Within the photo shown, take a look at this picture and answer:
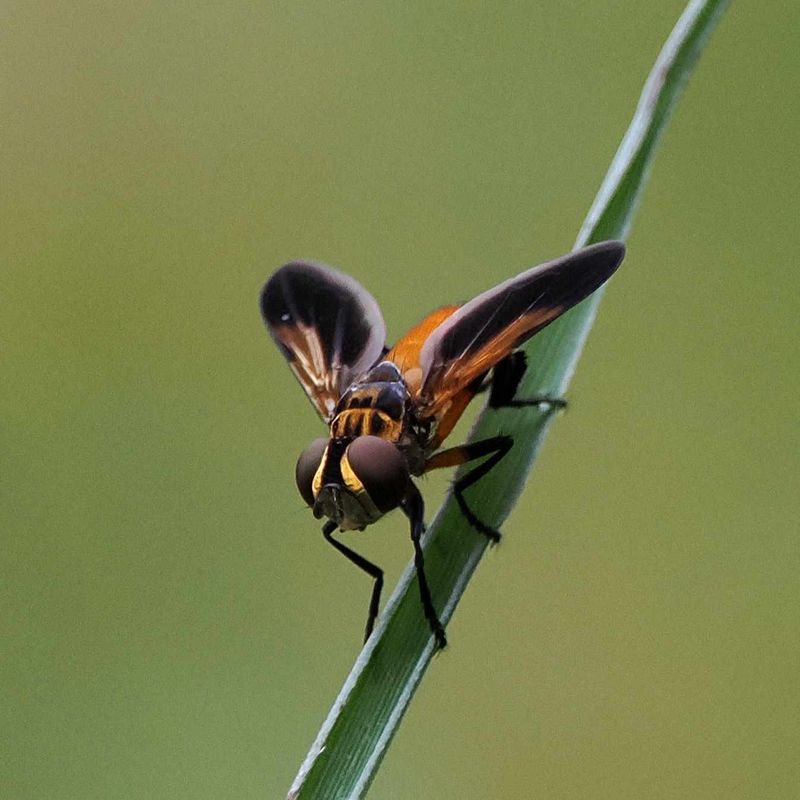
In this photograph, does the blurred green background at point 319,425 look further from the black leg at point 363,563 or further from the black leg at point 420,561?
the black leg at point 420,561

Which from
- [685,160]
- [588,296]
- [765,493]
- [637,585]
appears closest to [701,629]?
[637,585]

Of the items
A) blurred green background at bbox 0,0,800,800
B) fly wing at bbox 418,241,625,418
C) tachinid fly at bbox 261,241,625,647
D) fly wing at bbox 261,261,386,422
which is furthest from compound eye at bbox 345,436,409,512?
blurred green background at bbox 0,0,800,800

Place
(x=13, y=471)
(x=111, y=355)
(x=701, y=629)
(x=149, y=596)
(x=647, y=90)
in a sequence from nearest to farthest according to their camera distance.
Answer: (x=647, y=90) → (x=701, y=629) → (x=149, y=596) → (x=13, y=471) → (x=111, y=355)

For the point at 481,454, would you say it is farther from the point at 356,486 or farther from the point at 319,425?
the point at 319,425

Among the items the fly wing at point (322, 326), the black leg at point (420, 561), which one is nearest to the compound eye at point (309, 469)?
the black leg at point (420, 561)

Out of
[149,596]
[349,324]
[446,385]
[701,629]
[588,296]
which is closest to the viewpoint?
[588,296]

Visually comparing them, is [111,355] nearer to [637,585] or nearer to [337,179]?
[337,179]
